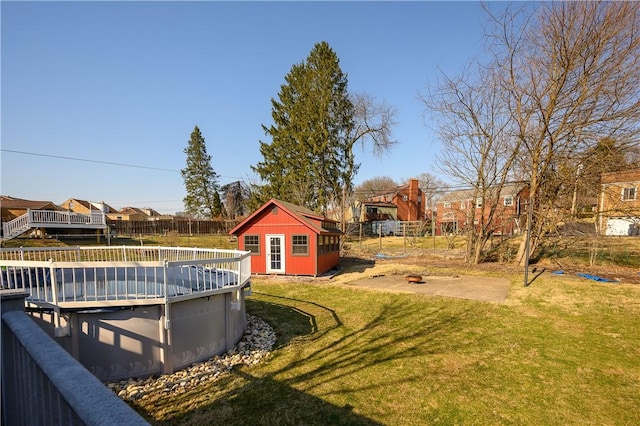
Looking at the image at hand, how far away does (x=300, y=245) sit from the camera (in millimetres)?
14703

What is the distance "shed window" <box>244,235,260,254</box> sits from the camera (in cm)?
1535

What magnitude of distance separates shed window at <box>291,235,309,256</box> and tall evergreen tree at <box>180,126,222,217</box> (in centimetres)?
3288

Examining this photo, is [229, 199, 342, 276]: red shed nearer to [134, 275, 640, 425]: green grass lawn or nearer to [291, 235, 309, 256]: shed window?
[291, 235, 309, 256]: shed window

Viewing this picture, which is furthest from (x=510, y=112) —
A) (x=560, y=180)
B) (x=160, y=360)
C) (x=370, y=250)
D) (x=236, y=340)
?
(x=160, y=360)

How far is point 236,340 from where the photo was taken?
684 cm

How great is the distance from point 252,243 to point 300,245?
2685 mm

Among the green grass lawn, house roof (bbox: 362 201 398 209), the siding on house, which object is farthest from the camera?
the siding on house

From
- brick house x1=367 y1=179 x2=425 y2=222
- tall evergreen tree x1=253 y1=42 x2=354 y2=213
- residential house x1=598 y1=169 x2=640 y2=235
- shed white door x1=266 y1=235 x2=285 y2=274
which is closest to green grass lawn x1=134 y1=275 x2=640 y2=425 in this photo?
shed white door x1=266 y1=235 x2=285 y2=274

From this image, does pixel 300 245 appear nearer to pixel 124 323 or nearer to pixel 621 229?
pixel 124 323

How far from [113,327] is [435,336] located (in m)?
6.77

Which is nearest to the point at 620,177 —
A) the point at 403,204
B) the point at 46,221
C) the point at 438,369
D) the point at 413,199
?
the point at 438,369

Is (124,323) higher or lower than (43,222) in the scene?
lower

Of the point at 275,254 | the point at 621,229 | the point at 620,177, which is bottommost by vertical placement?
the point at 275,254

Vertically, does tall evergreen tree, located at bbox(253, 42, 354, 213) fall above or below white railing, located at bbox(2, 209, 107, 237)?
above
